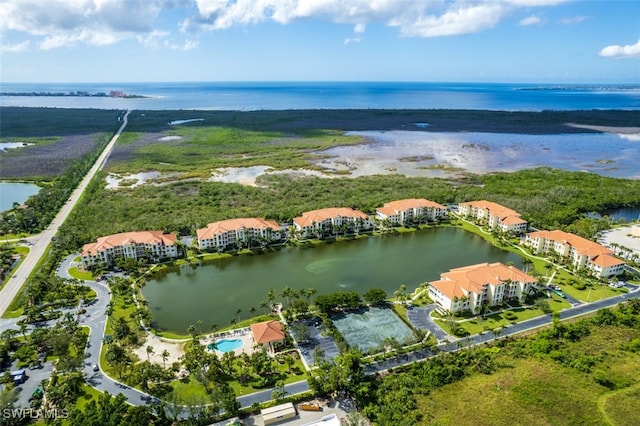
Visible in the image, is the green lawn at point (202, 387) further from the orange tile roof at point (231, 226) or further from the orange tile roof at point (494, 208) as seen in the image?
the orange tile roof at point (494, 208)

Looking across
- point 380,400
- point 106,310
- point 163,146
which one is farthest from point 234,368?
point 163,146

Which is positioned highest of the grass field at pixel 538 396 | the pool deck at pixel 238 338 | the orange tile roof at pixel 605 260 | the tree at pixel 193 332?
the orange tile roof at pixel 605 260

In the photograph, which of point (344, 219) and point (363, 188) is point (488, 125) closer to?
point (363, 188)

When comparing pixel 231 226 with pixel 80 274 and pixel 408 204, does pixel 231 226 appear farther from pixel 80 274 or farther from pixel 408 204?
pixel 408 204

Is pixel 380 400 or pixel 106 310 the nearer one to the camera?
pixel 380 400

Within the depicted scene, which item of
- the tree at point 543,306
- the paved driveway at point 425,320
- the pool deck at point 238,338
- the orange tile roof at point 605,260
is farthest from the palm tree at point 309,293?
the orange tile roof at point 605,260

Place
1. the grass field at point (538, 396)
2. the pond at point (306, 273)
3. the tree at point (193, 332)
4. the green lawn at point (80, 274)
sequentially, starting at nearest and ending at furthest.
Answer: the grass field at point (538, 396) < the tree at point (193, 332) < the pond at point (306, 273) < the green lawn at point (80, 274)
